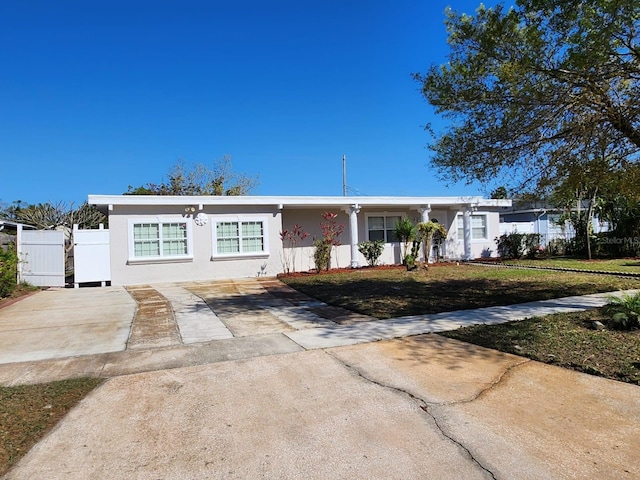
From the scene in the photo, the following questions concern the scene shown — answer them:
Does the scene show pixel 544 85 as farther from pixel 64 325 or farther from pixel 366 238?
pixel 366 238

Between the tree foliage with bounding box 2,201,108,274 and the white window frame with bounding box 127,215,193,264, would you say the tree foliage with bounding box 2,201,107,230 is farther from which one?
the white window frame with bounding box 127,215,193,264

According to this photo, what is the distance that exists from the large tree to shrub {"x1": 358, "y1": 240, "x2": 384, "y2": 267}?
363 inches

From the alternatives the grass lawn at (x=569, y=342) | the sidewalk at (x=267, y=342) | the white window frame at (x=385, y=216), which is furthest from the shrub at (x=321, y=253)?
the grass lawn at (x=569, y=342)

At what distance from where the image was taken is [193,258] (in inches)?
576

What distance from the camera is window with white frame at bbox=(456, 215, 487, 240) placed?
19.8m

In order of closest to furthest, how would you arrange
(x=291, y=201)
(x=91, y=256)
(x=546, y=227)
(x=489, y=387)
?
(x=489, y=387) → (x=91, y=256) → (x=291, y=201) → (x=546, y=227)

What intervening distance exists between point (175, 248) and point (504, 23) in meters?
11.9

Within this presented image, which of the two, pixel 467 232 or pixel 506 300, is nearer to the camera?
pixel 506 300

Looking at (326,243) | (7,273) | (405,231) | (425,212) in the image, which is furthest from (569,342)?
(425,212)

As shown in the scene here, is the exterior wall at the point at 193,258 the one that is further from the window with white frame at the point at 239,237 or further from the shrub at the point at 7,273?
the shrub at the point at 7,273

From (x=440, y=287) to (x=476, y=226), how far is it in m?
9.85

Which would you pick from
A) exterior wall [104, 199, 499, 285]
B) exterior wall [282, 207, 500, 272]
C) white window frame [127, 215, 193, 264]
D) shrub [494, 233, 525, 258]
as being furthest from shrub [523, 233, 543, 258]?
white window frame [127, 215, 193, 264]

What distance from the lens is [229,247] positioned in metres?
15.2

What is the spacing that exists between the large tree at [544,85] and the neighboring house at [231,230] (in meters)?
8.95
